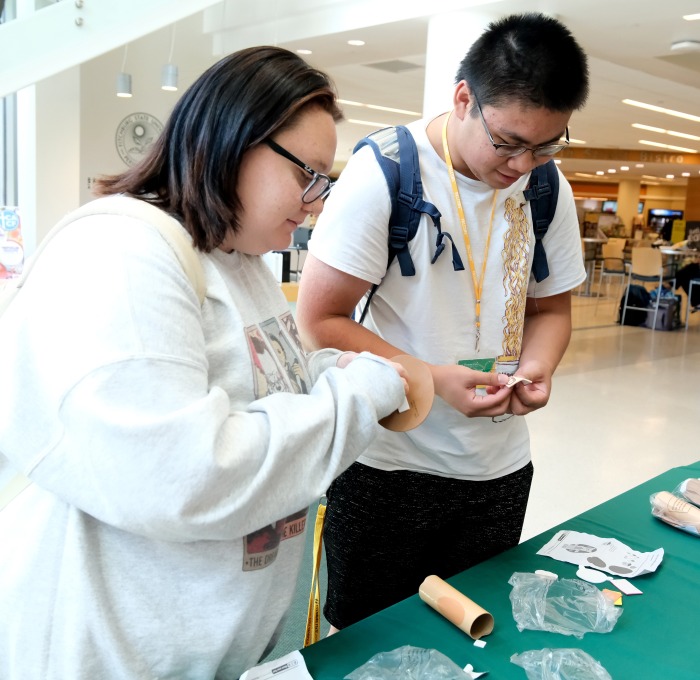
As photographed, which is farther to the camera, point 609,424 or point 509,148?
point 609,424

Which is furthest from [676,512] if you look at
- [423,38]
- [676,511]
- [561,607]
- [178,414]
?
[423,38]

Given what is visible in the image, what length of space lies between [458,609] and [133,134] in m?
7.71

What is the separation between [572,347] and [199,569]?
25.7ft

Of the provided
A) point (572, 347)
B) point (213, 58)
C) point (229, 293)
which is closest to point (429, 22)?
point (213, 58)

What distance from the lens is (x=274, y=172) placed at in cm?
94

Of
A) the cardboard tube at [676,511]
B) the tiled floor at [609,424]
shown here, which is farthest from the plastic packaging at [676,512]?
the tiled floor at [609,424]

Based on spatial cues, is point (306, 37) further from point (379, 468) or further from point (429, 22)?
point (379, 468)

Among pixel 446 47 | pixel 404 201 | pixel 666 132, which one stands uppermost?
pixel 446 47

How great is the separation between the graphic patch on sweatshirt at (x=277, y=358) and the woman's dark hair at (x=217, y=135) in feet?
0.47

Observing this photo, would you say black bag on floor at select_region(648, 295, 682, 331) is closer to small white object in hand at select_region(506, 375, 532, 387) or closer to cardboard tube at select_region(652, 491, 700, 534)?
cardboard tube at select_region(652, 491, 700, 534)

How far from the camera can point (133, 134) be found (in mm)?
7902

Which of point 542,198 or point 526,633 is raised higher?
point 542,198

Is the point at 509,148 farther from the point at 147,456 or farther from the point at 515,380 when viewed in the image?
the point at 147,456

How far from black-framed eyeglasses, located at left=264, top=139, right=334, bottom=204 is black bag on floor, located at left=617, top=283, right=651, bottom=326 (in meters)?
10.2
